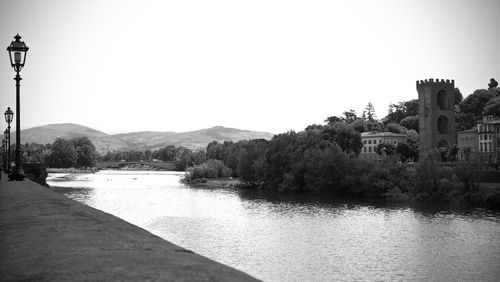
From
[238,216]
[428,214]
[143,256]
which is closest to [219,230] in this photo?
[238,216]

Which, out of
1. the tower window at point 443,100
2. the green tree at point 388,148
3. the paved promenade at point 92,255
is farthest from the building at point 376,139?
the paved promenade at point 92,255

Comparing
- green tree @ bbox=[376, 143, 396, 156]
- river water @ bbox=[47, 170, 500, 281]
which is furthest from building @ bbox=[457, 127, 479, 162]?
river water @ bbox=[47, 170, 500, 281]

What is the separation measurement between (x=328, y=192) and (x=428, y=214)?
2779 cm

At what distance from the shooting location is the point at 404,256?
112 feet

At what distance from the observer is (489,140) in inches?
4469

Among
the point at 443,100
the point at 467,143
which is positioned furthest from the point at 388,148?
the point at 467,143

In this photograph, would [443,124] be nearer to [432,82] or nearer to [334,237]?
[432,82]

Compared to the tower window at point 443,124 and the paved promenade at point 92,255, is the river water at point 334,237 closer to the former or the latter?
the paved promenade at point 92,255

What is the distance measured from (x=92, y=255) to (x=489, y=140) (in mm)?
118051

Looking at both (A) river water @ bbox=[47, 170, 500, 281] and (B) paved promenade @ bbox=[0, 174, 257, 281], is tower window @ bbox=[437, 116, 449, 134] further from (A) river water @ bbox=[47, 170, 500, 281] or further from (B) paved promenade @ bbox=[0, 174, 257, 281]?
(B) paved promenade @ bbox=[0, 174, 257, 281]

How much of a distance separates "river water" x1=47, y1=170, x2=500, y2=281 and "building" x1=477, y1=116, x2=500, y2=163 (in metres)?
53.4

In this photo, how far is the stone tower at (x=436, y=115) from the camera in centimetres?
11975

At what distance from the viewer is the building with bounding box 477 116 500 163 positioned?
110 meters

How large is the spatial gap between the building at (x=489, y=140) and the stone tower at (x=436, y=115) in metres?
6.39
